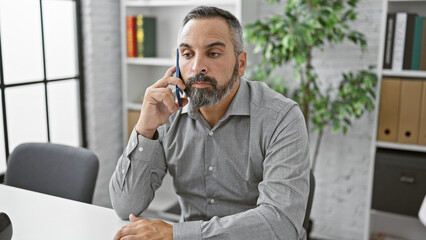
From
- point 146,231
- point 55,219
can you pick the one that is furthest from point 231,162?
point 55,219

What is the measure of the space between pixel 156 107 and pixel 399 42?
60.2 inches

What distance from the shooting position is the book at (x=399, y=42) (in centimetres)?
229

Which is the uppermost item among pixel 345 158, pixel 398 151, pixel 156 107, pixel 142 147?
pixel 156 107

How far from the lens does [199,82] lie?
4.65 ft

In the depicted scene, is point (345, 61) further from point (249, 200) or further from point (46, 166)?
point (46, 166)

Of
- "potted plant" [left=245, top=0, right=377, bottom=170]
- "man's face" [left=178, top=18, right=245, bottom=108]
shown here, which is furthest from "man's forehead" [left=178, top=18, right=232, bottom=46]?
"potted plant" [left=245, top=0, right=377, bottom=170]

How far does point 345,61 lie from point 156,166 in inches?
69.3

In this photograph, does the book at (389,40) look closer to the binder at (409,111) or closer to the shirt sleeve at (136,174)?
the binder at (409,111)

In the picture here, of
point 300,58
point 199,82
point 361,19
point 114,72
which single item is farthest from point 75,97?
point 361,19

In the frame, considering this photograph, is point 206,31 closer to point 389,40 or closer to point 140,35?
point 389,40

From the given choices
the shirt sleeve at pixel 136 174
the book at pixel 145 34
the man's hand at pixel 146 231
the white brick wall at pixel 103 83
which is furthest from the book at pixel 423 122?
the white brick wall at pixel 103 83

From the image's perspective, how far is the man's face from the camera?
4.59 ft

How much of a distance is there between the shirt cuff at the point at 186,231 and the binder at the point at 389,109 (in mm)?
1608

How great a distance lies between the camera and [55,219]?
4.42 ft
